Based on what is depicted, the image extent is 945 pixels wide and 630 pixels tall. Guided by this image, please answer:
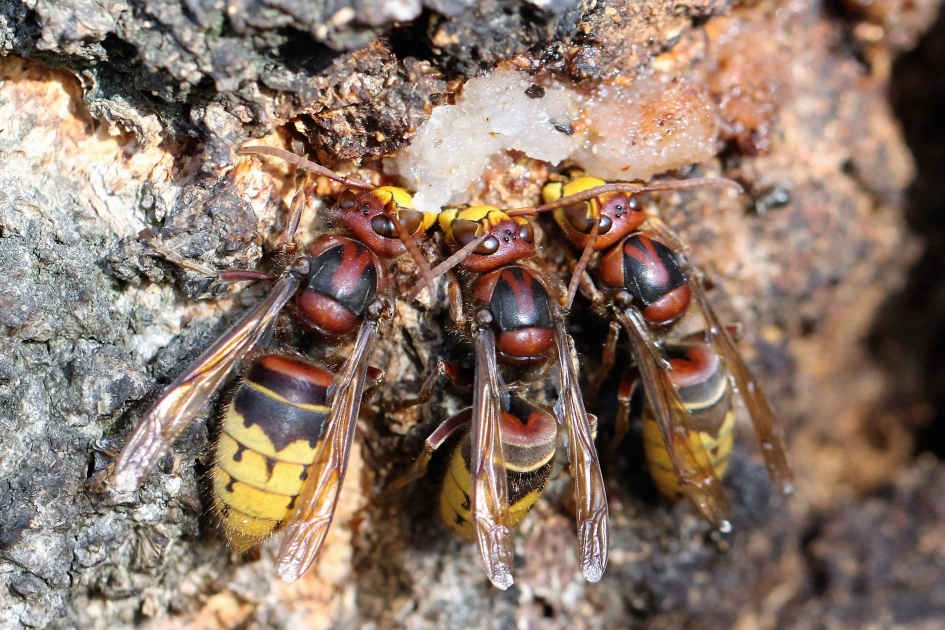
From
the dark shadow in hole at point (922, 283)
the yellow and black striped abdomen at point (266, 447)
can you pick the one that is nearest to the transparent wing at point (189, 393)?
the yellow and black striped abdomen at point (266, 447)

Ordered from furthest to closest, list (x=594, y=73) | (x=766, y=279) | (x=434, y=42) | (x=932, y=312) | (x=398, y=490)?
(x=932, y=312) → (x=766, y=279) → (x=398, y=490) → (x=594, y=73) → (x=434, y=42)

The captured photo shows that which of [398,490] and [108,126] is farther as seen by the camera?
[398,490]

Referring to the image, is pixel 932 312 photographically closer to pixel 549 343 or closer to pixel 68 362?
pixel 549 343

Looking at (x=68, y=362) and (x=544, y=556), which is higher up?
(x=68, y=362)

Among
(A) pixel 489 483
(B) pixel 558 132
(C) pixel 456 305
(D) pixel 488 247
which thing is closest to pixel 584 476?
(A) pixel 489 483

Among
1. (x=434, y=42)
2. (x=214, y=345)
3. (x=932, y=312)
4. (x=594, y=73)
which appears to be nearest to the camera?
(x=434, y=42)

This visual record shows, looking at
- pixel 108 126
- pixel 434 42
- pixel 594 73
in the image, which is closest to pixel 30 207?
pixel 108 126

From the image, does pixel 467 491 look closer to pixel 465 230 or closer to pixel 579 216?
pixel 465 230
